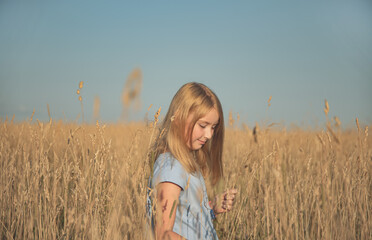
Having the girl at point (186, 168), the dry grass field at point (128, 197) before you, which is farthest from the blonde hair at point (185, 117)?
the dry grass field at point (128, 197)

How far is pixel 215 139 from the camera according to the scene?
1831 millimetres

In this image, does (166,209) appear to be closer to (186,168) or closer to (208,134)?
(186,168)

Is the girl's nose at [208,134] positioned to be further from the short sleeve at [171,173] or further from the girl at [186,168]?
the short sleeve at [171,173]

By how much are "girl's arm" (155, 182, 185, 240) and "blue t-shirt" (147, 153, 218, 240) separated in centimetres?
3

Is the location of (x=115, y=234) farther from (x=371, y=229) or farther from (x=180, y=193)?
(x=371, y=229)

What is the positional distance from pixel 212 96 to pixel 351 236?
0.93 m

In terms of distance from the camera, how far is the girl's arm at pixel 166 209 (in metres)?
1.08

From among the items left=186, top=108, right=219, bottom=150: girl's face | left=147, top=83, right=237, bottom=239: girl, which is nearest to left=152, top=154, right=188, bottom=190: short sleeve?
left=147, top=83, right=237, bottom=239: girl

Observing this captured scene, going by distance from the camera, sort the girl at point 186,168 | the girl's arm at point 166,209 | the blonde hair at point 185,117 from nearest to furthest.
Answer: the girl's arm at point 166,209
the girl at point 186,168
the blonde hair at point 185,117

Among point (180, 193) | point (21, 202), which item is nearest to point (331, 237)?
point (180, 193)

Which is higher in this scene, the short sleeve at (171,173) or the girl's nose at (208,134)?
the girl's nose at (208,134)

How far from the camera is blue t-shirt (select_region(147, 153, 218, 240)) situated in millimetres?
1256

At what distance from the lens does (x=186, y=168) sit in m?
1.38

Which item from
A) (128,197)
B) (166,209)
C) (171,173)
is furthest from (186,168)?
(128,197)
